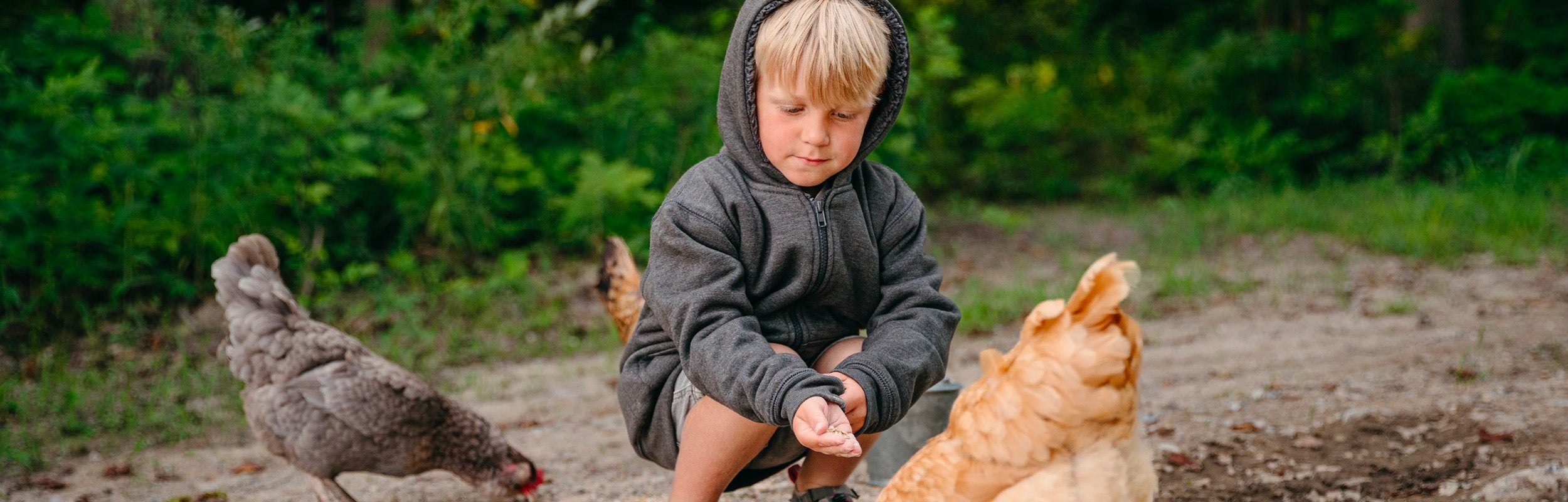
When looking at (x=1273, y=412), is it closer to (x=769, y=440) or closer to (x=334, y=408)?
(x=769, y=440)

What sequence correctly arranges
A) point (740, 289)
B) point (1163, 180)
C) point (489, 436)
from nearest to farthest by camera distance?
point (740, 289) < point (489, 436) < point (1163, 180)

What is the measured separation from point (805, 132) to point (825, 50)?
0.52 feet

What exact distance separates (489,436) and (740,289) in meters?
1.34

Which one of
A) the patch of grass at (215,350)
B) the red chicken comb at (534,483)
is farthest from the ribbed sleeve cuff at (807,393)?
the patch of grass at (215,350)

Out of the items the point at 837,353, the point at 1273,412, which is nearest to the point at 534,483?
the point at 837,353

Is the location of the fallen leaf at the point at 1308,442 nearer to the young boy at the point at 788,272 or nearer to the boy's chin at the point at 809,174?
the young boy at the point at 788,272

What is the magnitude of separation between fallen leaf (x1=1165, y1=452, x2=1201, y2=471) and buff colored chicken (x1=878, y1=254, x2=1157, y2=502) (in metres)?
1.37

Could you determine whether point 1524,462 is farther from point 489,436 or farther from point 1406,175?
point 1406,175

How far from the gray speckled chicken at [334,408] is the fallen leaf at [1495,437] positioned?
103 inches

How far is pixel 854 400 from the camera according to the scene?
183 cm

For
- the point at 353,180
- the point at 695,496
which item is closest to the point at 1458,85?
the point at 353,180

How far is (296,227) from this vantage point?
17.0ft

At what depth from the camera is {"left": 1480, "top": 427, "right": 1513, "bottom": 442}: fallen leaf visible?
291 centimetres

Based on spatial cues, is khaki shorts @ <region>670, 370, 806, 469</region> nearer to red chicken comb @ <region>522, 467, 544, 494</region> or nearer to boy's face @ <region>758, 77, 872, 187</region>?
boy's face @ <region>758, 77, 872, 187</region>
